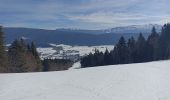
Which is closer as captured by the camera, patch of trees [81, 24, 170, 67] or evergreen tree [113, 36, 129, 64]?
patch of trees [81, 24, 170, 67]

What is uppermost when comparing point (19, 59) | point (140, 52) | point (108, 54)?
point (19, 59)

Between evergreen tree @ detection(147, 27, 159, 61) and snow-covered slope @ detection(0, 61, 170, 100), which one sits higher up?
snow-covered slope @ detection(0, 61, 170, 100)

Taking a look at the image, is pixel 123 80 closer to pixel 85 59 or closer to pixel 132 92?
pixel 132 92

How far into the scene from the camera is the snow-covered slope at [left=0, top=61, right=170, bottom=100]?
63.0 feet

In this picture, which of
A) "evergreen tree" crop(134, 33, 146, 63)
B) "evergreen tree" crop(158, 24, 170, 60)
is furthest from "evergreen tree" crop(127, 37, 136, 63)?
"evergreen tree" crop(158, 24, 170, 60)

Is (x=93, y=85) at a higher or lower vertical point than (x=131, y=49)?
higher

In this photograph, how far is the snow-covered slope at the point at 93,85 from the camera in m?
19.2

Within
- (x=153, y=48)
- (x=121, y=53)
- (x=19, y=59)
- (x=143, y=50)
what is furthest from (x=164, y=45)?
(x=19, y=59)

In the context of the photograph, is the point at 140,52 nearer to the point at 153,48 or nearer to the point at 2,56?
the point at 153,48

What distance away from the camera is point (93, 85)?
2195cm

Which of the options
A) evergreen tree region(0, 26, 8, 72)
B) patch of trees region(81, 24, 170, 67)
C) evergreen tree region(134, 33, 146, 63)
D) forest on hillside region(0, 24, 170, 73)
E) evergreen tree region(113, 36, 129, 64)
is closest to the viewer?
evergreen tree region(0, 26, 8, 72)

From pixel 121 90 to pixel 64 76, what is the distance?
18.6 ft

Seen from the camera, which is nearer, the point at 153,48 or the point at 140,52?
the point at 153,48

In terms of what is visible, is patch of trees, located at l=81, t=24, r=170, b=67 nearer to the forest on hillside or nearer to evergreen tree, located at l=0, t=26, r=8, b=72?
the forest on hillside
